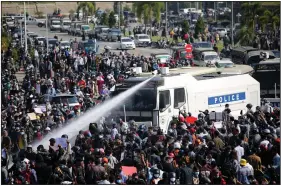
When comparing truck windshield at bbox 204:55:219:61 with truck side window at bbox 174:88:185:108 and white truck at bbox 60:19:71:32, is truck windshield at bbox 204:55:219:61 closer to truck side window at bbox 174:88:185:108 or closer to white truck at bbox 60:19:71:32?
truck side window at bbox 174:88:185:108

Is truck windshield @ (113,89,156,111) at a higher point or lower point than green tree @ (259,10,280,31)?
lower

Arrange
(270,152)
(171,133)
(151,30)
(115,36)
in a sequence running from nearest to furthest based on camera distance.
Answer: (270,152), (171,133), (115,36), (151,30)

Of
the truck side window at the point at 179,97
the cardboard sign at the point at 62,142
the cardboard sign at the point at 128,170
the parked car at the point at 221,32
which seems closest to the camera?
the cardboard sign at the point at 128,170

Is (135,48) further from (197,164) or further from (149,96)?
(197,164)

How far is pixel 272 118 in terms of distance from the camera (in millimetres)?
24500

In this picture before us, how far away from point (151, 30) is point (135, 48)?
1215 centimetres

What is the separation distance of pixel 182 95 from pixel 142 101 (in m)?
1.94

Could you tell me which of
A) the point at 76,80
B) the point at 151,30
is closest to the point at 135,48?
the point at 151,30

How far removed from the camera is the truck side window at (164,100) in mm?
25547

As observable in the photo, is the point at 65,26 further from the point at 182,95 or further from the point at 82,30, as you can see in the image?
the point at 182,95

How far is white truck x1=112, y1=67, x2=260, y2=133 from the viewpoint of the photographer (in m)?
25.3

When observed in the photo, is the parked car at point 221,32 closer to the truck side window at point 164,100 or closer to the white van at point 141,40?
the white van at point 141,40

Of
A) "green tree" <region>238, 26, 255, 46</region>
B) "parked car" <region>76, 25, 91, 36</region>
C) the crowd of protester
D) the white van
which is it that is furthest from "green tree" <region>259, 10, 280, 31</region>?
the crowd of protester

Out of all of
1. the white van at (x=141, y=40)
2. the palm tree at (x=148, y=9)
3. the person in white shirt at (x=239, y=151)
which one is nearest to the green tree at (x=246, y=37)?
the white van at (x=141, y=40)
